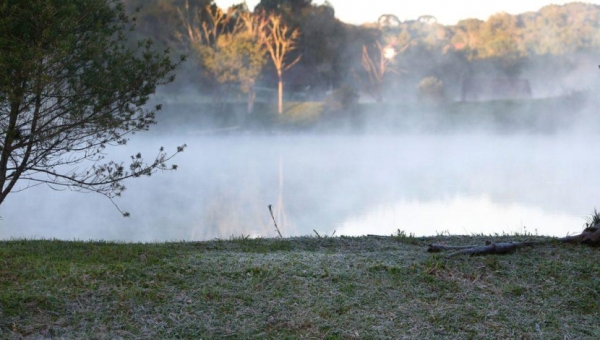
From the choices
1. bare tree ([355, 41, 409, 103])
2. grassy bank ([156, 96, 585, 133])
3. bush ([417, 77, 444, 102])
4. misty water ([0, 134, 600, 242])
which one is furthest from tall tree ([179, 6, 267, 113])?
misty water ([0, 134, 600, 242])

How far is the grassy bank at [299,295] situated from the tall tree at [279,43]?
28.6 metres

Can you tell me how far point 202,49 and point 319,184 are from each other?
60.8 feet

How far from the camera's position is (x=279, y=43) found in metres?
34.8

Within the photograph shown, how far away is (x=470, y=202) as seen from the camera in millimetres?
12234

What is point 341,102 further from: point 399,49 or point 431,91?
point 399,49

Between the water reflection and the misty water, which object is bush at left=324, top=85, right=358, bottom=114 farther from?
the water reflection

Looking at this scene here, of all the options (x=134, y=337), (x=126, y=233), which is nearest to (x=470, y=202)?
(x=126, y=233)

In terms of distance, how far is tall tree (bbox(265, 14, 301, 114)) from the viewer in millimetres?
32844

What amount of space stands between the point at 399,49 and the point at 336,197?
2470cm

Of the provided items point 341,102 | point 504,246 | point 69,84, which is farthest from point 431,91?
point 69,84

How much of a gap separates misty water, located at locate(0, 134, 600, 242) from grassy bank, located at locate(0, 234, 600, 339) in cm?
209

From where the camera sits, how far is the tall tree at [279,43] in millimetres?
32844

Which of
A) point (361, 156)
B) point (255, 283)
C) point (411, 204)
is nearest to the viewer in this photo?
point (255, 283)

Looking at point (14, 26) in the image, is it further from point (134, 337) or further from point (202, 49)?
point (202, 49)
